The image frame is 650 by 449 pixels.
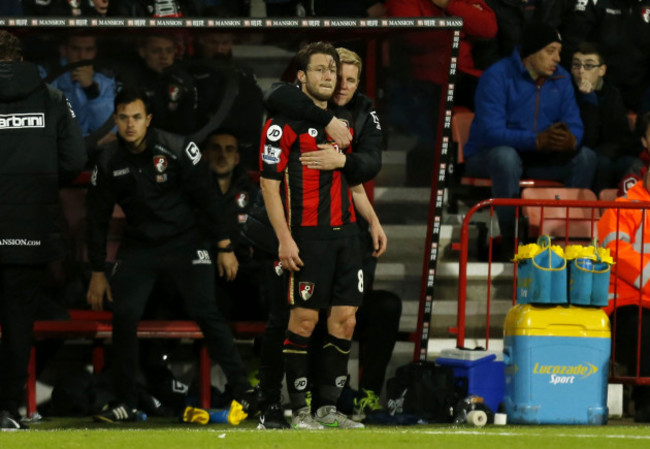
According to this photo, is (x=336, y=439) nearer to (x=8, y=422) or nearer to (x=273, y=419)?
(x=273, y=419)

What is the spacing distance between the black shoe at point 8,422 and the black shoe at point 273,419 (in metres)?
1.23

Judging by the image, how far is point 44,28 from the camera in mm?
8148

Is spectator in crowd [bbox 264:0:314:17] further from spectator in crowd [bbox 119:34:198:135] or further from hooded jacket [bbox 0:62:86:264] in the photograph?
hooded jacket [bbox 0:62:86:264]

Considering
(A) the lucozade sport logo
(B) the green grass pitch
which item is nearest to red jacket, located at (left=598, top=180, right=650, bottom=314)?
(A) the lucozade sport logo

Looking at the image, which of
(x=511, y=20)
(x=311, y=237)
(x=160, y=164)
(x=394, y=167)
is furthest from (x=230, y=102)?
(x=511, y=20)

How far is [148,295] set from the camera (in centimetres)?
823

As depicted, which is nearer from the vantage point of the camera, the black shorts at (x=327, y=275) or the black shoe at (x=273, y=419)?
the black shorts at (x=327, y=275)

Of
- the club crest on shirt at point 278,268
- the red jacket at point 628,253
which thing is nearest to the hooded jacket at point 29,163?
the club crest on shirt at point 278,268

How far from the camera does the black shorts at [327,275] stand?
6.87 meters

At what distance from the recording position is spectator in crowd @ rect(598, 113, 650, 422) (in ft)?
26.5

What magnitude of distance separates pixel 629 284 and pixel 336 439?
271 centimetres

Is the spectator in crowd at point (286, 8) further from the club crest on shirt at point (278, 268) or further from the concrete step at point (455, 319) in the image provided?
the club crest on shirt at point (278, 268)

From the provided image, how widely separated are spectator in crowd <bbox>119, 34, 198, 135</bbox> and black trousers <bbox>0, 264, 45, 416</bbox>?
1784mm

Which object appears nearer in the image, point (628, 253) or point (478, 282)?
point (628, 253)
